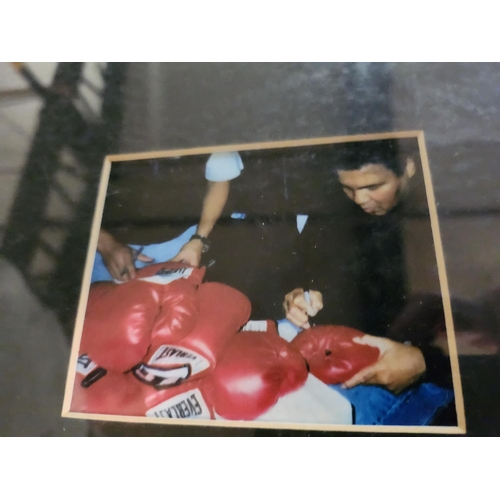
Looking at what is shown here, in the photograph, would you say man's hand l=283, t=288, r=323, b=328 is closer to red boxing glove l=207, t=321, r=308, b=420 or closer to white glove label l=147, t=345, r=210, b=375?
red boxing glove l=207, t=321, r=308, b=420

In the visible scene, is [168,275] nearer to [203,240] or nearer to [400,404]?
[203,240]

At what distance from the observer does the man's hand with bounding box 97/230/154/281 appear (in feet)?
3.50

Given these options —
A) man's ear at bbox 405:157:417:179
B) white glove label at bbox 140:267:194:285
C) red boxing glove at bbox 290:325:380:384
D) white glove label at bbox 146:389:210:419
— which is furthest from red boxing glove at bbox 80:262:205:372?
man's ear at bbox 405:157:417:179

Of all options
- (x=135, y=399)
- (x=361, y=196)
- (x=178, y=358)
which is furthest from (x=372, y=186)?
(x=135, y=399)

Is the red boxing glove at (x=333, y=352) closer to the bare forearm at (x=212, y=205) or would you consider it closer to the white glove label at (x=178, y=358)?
the white glove label at (x=178, y=358)

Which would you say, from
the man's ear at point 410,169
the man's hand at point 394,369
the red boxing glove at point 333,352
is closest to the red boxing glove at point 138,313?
the red boxing glove at point 333,352

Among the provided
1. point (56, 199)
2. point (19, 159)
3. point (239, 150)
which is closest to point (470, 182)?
point (239, 150)

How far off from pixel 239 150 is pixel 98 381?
64 cm

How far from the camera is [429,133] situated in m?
1.15

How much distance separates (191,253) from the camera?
1067mm

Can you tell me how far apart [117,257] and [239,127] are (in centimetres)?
47

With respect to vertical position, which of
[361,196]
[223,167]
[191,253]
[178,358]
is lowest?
[178,358]
